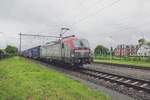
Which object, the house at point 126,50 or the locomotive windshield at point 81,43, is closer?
the locomotive windshield at point 81,43

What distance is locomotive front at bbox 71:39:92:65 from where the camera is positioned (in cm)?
2388

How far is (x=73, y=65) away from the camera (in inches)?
981

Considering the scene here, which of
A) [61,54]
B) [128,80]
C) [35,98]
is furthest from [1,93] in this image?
[61,54]

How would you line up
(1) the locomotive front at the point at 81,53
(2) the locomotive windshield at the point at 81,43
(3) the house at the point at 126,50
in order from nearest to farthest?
(1) the locomotive front at the point at 81,53
(2) the locomotive windshield at the point at 81,43
(3) the house at the point at 126,50

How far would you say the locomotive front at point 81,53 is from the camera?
23875 millimetres

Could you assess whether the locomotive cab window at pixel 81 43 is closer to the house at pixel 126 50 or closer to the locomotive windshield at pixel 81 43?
the locomotive windshield at pixel 81 43

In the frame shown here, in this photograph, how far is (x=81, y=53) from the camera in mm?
24375

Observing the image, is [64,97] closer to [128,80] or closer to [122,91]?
[122,91]

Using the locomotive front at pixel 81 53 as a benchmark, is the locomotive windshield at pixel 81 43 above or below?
above

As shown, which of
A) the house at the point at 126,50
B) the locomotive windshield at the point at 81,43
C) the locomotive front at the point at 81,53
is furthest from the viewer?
the house at the point at 126,50

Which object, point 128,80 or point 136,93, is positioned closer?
A: point 136,93

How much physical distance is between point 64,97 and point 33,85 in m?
2.43

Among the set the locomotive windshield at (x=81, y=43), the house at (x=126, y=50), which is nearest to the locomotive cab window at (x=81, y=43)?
the locomotive windshield at (x=81, y=43)

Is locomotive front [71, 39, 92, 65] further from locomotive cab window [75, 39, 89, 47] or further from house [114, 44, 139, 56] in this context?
house [114, 44, 139, 56]
